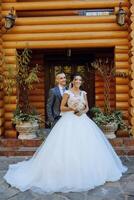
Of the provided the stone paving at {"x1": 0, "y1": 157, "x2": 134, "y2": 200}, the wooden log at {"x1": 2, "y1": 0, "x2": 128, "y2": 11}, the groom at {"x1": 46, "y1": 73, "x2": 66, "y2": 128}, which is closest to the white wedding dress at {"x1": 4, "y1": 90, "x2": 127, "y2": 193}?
the stone paving at {"x1": 0, "y1": 157, "x2": 134, "y2": 200}

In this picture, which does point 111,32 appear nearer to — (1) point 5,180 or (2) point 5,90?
(2) point 5,90

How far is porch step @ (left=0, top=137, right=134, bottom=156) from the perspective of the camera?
8.01m

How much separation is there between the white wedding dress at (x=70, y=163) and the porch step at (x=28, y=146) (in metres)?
1.64

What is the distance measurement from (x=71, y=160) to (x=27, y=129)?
3.01 m

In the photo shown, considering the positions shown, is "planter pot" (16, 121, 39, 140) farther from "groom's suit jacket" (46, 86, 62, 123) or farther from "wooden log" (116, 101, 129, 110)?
"wooden log" (116, 101, 129, 110)

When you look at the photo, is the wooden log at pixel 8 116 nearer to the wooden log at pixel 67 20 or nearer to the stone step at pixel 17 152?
the stone step at pixel 17 152

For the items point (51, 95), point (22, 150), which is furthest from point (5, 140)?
point (51, 95)

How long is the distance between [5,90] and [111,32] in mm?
3205

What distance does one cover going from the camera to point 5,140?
334 inches

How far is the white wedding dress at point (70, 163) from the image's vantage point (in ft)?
18.2

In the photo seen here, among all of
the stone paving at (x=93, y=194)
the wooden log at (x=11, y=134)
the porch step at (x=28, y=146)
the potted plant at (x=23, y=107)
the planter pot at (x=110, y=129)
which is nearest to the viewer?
the stone paving at (x=93, y=194)

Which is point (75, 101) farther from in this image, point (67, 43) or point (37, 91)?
point (37, 91)

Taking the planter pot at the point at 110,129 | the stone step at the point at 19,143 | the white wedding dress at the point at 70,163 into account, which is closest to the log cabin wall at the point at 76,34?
the planter pot at the point at 110,129

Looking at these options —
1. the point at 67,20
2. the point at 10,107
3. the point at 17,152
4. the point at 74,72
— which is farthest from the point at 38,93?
the point at 17,152
